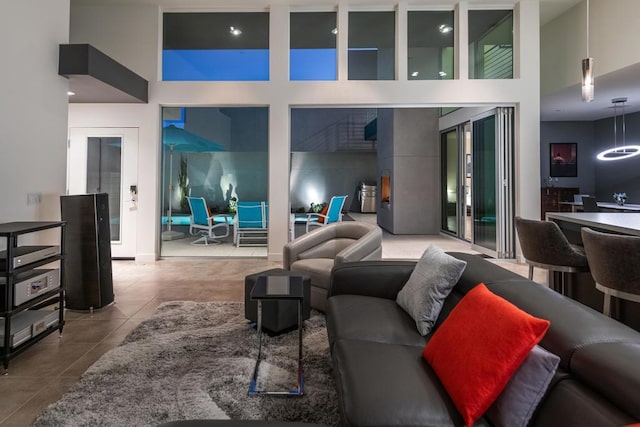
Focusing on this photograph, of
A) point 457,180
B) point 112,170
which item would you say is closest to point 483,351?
point 112,170

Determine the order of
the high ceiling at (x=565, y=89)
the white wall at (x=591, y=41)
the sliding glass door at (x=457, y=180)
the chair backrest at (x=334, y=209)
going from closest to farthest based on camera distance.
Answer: the white wall at (x=591, y=41)
the high ceiling at (x=565, y=89)
the chair backrest at (x=334, y=209)
the sliding glass door at (x=457, y=180)

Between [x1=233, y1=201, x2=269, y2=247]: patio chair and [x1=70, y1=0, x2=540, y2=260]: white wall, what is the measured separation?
40 cm

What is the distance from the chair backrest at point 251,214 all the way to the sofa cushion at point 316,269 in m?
2.64

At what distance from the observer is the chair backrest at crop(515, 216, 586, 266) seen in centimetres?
285

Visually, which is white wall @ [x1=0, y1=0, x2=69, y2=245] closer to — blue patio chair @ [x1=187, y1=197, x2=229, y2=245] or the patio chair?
blue patio chair @ [x1=187, y1=197, x2=229, y2=245]

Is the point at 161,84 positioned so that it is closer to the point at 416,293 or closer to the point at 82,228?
the point at 82,228

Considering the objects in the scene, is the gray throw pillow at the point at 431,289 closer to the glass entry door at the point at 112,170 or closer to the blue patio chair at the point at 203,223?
the blue patio chair at the point at 203,223

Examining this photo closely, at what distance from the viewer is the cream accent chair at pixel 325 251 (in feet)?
10.8

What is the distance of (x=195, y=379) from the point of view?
219cm

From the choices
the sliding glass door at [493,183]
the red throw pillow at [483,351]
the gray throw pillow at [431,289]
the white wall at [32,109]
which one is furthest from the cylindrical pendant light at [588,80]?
the white wall at [32,109]

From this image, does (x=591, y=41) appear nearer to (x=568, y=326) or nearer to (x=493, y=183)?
(x=493, y=183)

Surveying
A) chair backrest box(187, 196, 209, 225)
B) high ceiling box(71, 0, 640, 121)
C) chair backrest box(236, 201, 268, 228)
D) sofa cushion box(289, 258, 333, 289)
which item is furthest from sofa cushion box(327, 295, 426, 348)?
high ceiling box(71, 0, 640, 121)

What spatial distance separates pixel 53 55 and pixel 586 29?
7.40m

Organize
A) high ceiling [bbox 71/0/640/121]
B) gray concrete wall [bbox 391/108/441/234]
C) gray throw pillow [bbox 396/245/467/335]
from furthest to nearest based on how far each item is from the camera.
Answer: gray concrete wall [bbox 391/108/441/234] < high ceiling [bbox 71/0/640/121] < gray throw pillow [bbox 396/245/467/335]
